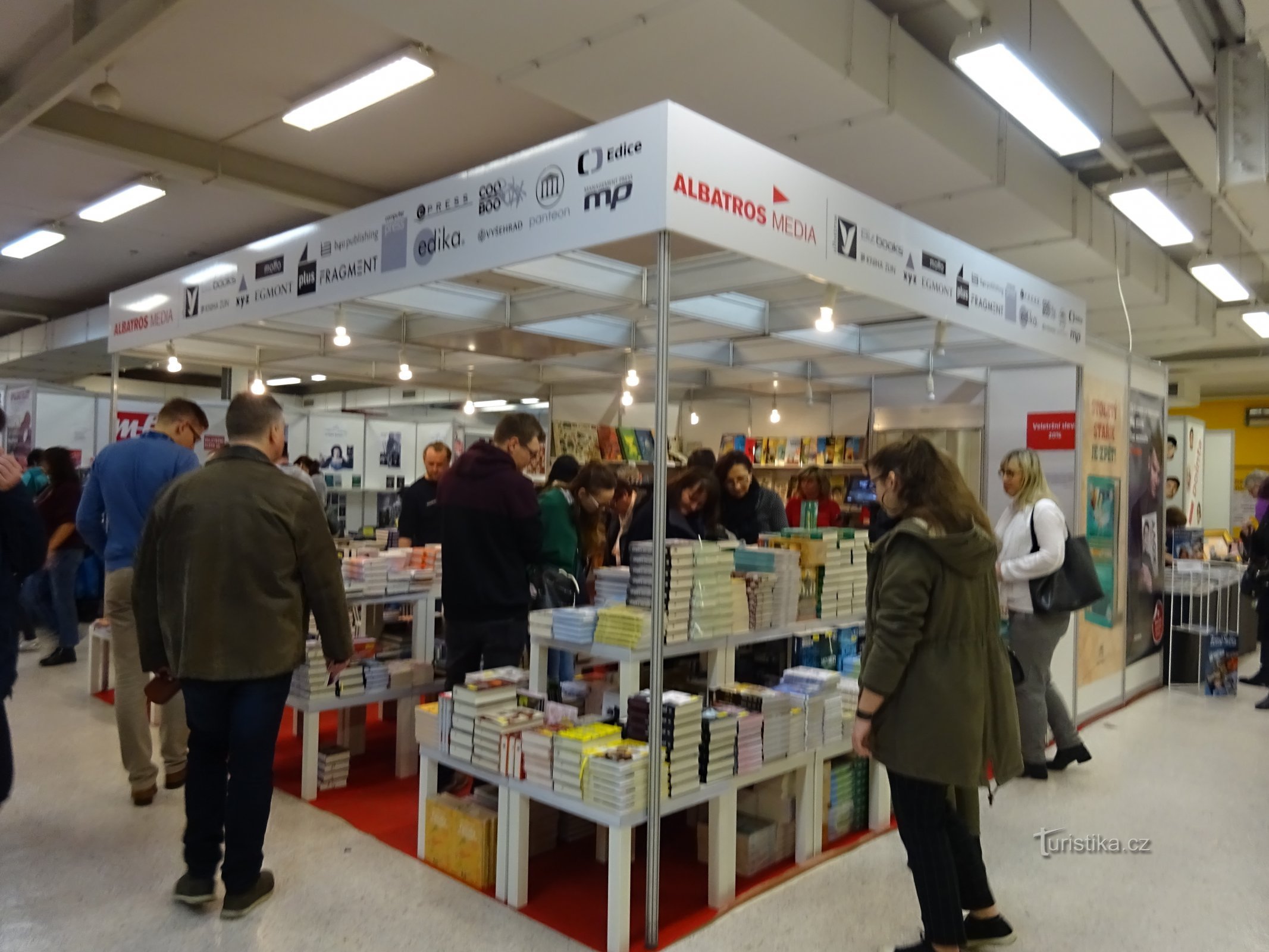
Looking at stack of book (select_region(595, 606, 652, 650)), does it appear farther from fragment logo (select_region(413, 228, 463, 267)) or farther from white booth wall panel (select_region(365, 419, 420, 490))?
white booth wall panel (select_region(365, 419, 420, 490))

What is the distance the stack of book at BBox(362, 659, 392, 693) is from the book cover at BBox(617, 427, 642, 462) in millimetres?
4388

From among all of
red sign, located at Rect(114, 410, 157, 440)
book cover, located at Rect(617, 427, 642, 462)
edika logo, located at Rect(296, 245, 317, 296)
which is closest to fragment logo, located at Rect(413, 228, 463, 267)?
edika logo, located at Rect(296, 245, 317, 296)

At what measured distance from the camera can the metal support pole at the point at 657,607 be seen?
112 inches

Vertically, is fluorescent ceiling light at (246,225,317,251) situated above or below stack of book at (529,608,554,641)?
above

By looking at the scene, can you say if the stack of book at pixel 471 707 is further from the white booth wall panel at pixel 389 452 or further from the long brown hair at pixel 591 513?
the white booth wall panel at pixel 389 452

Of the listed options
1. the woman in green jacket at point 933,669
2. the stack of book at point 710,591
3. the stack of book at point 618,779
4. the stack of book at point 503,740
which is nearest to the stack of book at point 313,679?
the stack of book at point 503,740

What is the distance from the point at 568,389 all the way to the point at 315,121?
349 cm

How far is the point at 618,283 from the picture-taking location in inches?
171

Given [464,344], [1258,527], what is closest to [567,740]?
[464,344]

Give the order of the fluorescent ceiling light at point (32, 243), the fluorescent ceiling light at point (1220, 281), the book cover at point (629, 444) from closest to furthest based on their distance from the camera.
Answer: the fluorescent ceiling light at point (1220, 281), the fluorescent ceiling light at point (32, 243), the book cover at point (629, 444)

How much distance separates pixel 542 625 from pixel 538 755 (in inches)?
26.7

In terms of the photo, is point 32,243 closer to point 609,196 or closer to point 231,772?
point 231,772

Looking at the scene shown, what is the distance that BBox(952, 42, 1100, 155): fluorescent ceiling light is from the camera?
13.4 ft

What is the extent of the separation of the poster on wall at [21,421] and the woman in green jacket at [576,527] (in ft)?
23.9
